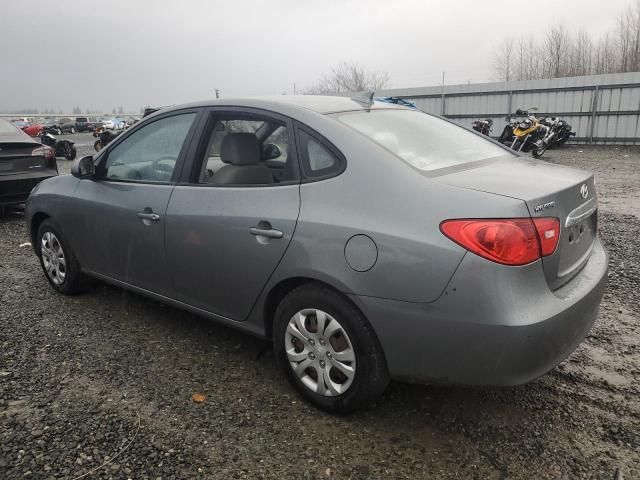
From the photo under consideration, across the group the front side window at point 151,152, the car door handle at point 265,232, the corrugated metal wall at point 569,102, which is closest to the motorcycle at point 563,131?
the corrugated metal wall at point 569,102

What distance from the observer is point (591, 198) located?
262 cm

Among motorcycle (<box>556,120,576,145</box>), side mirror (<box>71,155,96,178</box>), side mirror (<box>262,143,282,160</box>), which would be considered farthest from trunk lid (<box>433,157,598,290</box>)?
motorcycle (<box>556,120,576,145</box>)

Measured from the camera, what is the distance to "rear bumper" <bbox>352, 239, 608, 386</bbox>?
203cm

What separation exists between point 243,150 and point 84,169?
1556 mm

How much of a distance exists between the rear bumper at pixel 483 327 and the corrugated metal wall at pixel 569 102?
55.9 feet

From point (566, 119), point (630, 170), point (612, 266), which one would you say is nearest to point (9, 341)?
point (612, 266)

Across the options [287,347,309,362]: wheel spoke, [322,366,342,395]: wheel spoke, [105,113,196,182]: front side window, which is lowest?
[322,366,342,395]: wheel spoke

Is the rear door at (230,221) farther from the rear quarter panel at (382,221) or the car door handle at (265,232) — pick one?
the rear quarter panel at (382,221)

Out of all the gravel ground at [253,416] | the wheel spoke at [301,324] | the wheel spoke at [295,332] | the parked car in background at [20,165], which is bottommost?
the gravel ground at [253,416]

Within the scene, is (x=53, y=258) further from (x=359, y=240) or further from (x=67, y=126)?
(x=67, y=126)

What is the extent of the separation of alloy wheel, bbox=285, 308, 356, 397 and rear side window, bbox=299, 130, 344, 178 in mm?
688

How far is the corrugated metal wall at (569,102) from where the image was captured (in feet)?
53.8

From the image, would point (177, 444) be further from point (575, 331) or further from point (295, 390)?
point (575, 331)

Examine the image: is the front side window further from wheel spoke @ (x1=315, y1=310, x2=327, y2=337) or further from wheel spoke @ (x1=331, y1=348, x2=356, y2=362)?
wheel spoke @ (x1=331, y1=348, x2=356, y2=362)
